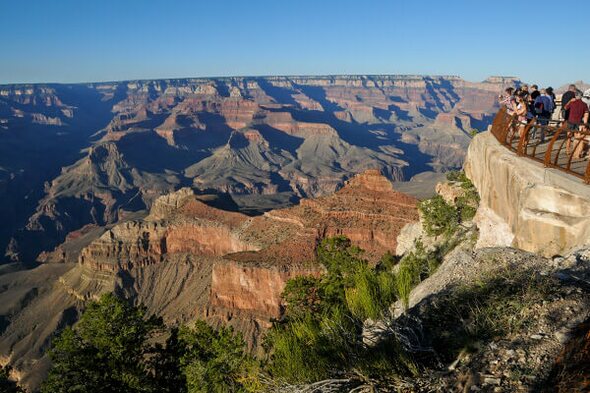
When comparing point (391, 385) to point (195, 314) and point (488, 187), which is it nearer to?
point (488, 187)

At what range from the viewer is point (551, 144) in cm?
1476

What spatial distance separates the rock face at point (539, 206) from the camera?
13.6 m

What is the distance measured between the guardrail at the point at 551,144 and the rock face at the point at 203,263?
1028 inches

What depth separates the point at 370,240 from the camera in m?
50.8

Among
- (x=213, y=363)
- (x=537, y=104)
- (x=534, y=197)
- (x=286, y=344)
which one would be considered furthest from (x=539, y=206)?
(x=213, y=363)

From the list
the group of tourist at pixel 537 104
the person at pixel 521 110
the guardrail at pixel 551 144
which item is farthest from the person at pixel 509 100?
the person at pixel 521 110

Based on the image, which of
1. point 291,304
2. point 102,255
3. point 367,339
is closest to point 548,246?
point 367,339

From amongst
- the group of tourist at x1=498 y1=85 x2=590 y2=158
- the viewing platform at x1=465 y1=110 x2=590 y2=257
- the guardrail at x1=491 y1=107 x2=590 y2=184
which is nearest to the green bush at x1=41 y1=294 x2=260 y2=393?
the viewing platform at x1=465 y1=110 x2=590 y2=257

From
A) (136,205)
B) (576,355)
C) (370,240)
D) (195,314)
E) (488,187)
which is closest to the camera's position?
(576,355)

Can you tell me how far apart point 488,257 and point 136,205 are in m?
174

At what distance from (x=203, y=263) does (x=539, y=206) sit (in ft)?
187

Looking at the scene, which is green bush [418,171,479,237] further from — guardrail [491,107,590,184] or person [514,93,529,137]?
person [514,93,529,137]

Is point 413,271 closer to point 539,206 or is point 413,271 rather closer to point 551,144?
point 539,206

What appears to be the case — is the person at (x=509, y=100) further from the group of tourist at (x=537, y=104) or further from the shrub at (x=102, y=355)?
the shrub at (x=102, y=355)
